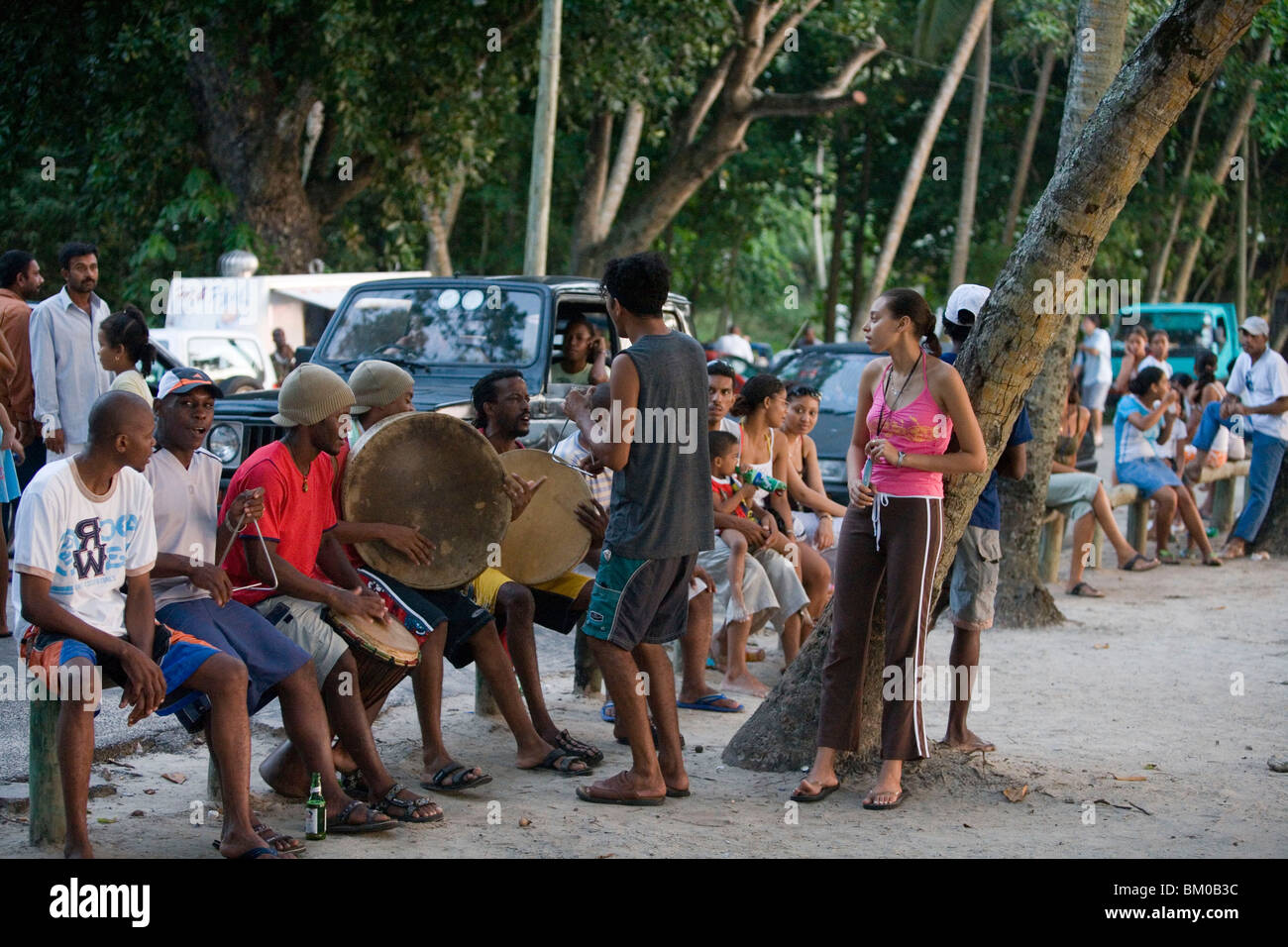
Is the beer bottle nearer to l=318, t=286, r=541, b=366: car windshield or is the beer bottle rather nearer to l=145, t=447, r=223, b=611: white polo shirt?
l=145, t=447, r=223, b=611: white polo shirt

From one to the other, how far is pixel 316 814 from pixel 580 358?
5054mm

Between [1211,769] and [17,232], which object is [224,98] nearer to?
[17,232]

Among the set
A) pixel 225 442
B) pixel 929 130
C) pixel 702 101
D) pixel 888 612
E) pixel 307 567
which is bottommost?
pixel 888 612

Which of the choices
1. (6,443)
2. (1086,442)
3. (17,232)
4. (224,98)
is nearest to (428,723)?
(6,443)

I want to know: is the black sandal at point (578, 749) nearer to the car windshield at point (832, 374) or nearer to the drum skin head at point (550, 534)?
the drum skin head at point (550, 534)

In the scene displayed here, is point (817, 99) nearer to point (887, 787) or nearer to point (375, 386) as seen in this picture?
point (375, 386)

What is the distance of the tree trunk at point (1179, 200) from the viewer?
29.7 meters

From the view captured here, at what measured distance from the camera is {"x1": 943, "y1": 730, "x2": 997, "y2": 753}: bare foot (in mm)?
6089

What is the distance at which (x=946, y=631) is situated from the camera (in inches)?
365

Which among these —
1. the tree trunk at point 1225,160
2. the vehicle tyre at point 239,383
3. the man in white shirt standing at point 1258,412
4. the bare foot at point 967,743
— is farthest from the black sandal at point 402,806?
the tree trunk at point 1225,160

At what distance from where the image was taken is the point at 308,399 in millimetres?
5082

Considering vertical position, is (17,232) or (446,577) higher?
(17,232)

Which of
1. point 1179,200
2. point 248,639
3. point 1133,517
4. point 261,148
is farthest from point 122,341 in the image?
point 1179,200

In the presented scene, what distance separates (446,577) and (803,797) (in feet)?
5.15
